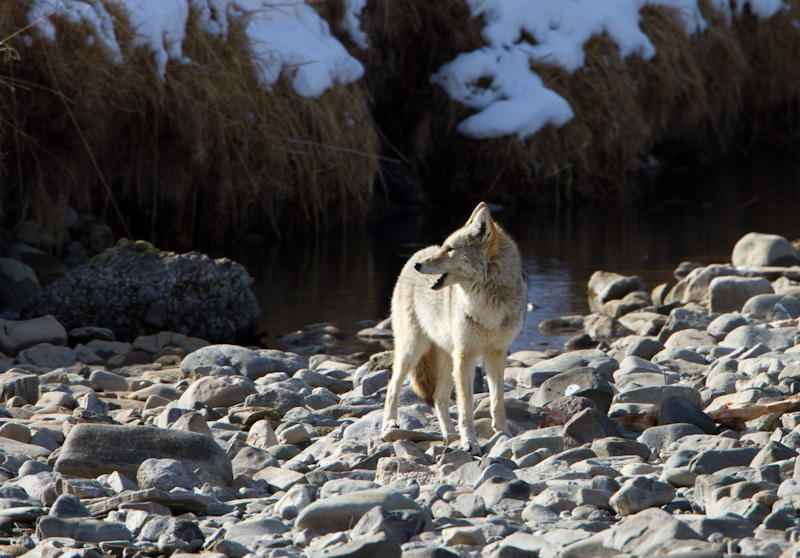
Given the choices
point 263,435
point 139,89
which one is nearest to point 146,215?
point 139,89

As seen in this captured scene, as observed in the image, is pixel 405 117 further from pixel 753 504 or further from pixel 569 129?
pixel 753 504

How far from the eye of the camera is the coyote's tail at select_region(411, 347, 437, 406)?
16.7ft

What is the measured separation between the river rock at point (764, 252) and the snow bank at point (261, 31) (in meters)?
5.70

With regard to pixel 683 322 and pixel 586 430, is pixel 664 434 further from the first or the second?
pixel 683 322

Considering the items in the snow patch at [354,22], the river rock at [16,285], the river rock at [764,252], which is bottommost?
the river rock at [16,285]

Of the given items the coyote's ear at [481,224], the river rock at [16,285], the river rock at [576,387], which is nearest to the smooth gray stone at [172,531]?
the coyote's ear at [481,224]

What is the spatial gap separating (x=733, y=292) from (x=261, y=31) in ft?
23.3

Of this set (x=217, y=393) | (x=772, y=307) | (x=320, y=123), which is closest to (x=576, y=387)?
(x=217, y=393)

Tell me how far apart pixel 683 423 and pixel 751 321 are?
12.0 feet

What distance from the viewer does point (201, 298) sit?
8375mm

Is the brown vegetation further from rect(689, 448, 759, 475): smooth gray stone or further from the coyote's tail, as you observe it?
rect(689, 448, 759, 475): smooth gray stone

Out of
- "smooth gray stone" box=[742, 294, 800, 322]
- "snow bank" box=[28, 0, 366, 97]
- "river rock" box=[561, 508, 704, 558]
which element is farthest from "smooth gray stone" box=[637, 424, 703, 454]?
"snow bank" box=[28, 0, 366, 97]

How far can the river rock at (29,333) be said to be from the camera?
7.30 m

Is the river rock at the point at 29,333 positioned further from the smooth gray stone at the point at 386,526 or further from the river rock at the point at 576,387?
the smooth gray stone at the point at 386,526
